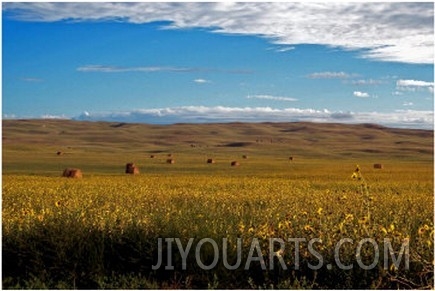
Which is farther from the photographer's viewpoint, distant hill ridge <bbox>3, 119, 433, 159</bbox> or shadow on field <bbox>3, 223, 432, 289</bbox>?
distant hill ridge <bbox>3, 119, 433, 159</bbox>

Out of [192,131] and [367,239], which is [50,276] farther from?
[192,131]

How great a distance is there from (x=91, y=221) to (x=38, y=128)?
170 metres

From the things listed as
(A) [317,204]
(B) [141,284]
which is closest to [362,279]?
(B) [141,284]

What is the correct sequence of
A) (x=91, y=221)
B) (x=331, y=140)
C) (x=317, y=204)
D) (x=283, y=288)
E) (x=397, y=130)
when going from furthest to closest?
(x=397, y=130) → (x=331, y=140) → (x=317, y=204) → (x=91, y=221) → (x=283, y=288)

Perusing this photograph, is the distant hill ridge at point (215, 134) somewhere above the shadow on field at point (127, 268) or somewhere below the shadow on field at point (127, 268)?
above

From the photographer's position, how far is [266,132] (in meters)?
173

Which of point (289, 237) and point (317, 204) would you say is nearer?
point (289, 237)

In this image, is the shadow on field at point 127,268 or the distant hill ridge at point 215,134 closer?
the shadow on field at point 127,268

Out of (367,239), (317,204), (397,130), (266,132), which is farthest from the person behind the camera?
(397,130)

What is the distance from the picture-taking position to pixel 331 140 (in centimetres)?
15162

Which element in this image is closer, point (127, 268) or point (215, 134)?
point (127, 268)

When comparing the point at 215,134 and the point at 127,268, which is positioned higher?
the point at 215,134

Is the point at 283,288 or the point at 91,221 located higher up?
the point at 91,221

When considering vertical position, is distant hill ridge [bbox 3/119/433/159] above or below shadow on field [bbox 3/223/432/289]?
above
